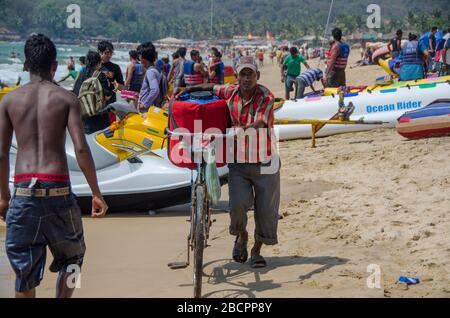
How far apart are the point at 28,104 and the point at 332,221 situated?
11.9 feet

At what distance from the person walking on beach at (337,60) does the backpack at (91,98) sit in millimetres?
6524

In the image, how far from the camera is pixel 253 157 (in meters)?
5.91

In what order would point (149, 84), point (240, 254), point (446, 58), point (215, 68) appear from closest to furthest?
point (240, 254), point (149, 84), point (215, 68), point (446, 58)

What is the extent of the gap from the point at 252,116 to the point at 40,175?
199 centimetres

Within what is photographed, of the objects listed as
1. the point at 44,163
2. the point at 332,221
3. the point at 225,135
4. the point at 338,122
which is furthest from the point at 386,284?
the point at 338,122

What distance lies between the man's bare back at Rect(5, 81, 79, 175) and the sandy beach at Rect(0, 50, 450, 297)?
4.67ft

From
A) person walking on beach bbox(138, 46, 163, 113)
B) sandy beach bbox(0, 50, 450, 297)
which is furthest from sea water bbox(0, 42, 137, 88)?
sandy beach bbox(0, 50, 450, 297)

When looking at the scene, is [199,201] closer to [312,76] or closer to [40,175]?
[40,175]

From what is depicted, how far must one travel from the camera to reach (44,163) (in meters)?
4.38

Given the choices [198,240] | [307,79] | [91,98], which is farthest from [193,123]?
[307,79]

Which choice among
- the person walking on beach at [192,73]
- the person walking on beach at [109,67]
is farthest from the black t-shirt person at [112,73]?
the person walking on beach at [192,73]

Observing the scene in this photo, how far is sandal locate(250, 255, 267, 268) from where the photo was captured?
242 inches

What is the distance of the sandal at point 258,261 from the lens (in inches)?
242

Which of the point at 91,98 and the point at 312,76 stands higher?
the point at 91,98
